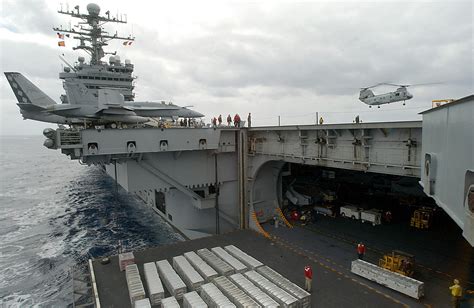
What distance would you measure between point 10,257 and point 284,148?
25.7 m

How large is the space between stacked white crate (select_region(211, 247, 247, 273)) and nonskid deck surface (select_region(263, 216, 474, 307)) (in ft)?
12.9

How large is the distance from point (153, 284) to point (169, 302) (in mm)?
1773

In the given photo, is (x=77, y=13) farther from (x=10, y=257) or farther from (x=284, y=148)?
(x=284, y=148)

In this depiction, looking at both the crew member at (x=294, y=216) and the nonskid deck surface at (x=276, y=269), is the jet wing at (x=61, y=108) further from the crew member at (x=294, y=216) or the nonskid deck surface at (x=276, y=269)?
the crew member at (x=294, y=216)

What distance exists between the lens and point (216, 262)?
50.1 feet

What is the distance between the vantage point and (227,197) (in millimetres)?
24500

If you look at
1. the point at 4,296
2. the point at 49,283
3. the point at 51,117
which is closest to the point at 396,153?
the point at 49,283

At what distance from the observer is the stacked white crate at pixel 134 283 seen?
12055 mm

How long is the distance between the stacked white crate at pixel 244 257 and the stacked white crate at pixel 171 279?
3.84 metres

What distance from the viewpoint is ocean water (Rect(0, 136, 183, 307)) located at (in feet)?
64.0

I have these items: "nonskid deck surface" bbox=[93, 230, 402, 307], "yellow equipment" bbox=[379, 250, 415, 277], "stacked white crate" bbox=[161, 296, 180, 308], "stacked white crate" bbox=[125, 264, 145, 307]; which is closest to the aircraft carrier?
"nonskid deck surface" bbox=[93, 230, 402, 307]

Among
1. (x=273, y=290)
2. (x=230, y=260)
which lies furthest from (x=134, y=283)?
(x=273, y=290)

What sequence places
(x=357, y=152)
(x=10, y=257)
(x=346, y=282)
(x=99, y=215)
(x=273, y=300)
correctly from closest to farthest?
(x=273, y=300) < (x=346, y=282) < (x=357, y=152) < (x=10, y=257) < (x=99, y=215)

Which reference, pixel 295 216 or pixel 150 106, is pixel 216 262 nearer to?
pixel 295 216
